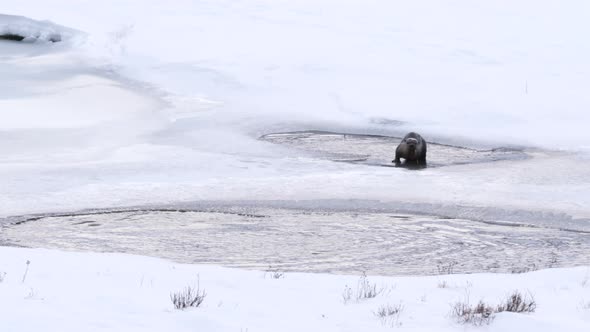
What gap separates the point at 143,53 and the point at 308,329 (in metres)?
17.4

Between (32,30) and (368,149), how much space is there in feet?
40.6

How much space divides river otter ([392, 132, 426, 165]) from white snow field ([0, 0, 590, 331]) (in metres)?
0.32

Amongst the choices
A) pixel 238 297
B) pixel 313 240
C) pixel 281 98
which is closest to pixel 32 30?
pixel 281 98

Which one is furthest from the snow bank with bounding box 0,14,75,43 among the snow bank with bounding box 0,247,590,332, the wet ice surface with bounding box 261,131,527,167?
the snow bank with bounding box 0,247,590,332

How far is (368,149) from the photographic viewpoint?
15.6 meters

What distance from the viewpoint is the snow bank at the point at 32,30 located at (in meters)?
24.1

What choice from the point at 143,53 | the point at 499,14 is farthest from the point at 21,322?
the point at 499,14

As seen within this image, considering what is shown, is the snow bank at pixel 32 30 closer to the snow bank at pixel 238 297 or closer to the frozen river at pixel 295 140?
the frozen river at pixel 295 140

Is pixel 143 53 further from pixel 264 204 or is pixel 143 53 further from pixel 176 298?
pixel 176 298

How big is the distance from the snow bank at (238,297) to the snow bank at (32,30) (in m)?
16.5

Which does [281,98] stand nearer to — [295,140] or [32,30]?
[295,140]

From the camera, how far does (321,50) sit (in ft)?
76.4

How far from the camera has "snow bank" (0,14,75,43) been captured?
24125 mm

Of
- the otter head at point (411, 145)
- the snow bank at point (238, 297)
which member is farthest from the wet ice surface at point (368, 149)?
the snow bank at point (238, 297)
